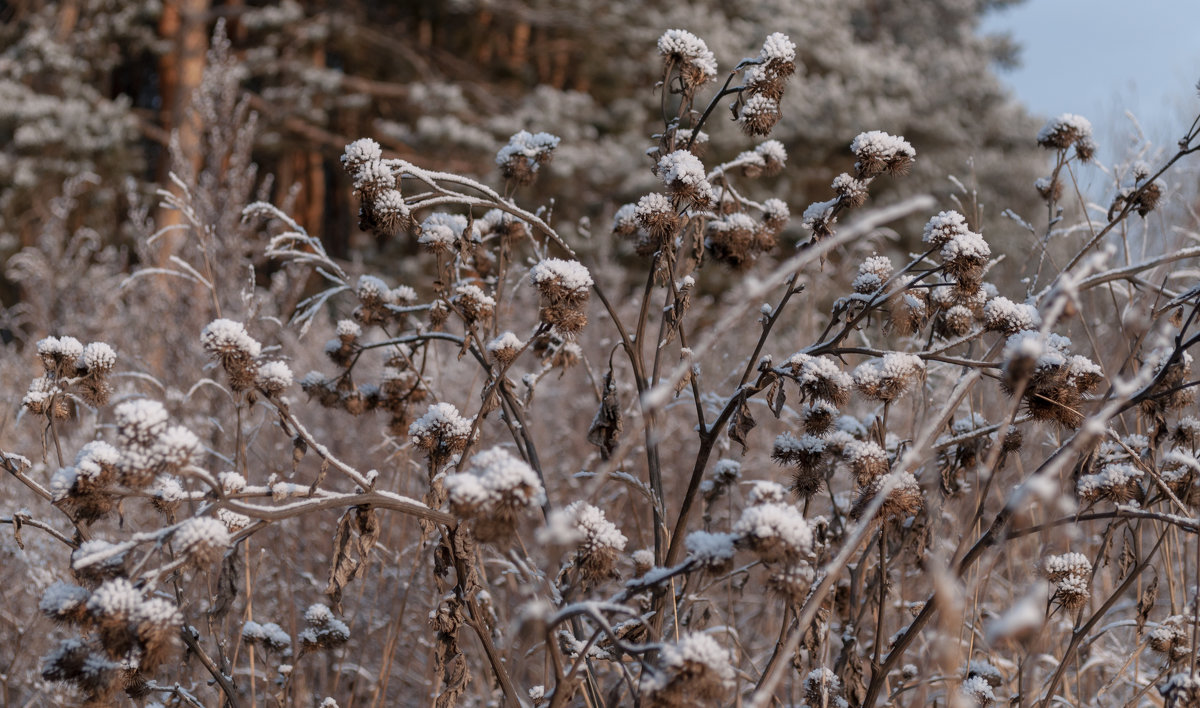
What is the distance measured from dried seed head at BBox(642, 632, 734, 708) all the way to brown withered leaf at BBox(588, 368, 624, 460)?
526 mm

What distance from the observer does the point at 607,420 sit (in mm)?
1359

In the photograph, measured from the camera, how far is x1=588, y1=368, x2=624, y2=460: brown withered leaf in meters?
1.34

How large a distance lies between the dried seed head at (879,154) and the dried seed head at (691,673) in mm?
783

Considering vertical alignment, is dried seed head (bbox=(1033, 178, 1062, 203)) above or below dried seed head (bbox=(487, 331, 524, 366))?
above

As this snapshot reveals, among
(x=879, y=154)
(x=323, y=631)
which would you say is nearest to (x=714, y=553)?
(x=879, y=154)

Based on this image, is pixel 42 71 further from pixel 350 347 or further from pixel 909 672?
pixel 909 672

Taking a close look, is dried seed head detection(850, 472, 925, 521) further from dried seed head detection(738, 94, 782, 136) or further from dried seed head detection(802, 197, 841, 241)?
dried seed head detection(738, 94, 782, 136)

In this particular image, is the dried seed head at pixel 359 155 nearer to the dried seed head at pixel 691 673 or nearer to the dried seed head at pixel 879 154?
the dried seed head at pixel 879 154

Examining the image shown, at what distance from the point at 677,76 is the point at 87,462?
3.45 feet

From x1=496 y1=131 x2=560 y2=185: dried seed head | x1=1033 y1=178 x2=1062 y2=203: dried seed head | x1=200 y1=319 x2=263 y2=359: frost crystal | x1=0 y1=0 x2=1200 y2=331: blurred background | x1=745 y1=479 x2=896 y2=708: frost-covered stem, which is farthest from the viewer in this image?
x1=0 y1=0 x2=1200 y2=331: blurred background

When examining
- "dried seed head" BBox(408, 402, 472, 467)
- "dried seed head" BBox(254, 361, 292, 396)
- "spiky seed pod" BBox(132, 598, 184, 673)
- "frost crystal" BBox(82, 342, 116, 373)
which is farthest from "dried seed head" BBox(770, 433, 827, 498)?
"frost crystal" BBox(82, 342, 116, 373)

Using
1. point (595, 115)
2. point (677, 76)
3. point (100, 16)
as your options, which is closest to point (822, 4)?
point (595, 115)

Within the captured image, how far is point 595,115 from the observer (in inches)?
368

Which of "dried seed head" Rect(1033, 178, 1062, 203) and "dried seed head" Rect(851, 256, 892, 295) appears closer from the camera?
"dried seed head" Rect(851, 256, 892, 295)
